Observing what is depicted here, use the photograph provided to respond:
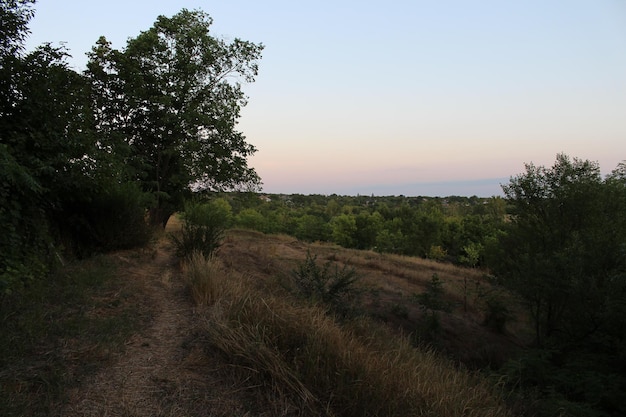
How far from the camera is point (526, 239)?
1500 centimetres

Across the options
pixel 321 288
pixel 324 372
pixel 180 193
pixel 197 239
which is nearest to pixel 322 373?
pixel 324 372

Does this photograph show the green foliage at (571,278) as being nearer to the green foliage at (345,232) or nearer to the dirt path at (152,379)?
the dirt path at (152,379)

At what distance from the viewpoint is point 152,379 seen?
3.32m

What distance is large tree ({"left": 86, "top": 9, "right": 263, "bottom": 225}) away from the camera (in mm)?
16219

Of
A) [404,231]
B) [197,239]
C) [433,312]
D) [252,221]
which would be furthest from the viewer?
[404,231]

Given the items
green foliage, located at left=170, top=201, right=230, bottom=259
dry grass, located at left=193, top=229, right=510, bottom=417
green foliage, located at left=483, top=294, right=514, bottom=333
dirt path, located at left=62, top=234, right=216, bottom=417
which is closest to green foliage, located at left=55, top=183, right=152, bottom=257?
green foliage, located at left=170, top=201, right=230, bottom=259

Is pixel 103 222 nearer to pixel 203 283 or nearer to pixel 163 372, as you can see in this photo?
pixel 203 283

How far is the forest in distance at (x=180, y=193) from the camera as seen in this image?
235 inches

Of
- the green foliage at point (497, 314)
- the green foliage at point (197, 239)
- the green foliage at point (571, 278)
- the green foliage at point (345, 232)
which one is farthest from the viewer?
the green foliage at point (345, 232)

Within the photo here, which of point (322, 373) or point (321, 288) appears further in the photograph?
point (321, 288)

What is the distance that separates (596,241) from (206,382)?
1247 centimetres

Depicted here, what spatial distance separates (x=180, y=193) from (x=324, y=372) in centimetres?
1667

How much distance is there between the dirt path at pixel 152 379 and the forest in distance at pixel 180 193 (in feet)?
4.76

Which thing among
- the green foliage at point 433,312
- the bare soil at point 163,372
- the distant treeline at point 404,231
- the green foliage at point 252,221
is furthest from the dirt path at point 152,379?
the green foliage at point 252,221
